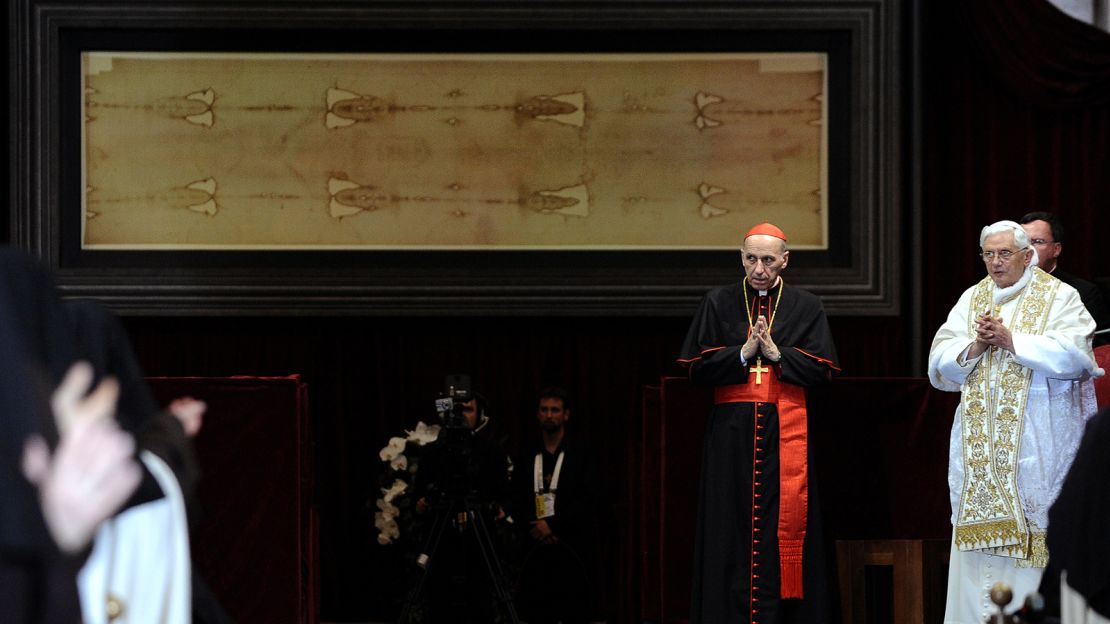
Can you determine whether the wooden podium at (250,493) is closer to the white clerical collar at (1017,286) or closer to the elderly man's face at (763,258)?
the elderly man's face at (763,258)

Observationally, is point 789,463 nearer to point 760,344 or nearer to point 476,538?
point 760,344

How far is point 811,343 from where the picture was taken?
5.99m

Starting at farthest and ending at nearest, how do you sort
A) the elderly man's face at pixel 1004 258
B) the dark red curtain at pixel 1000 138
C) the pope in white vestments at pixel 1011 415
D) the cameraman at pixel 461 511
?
the dark red curtain at pixel 1000 138 → the cameraman at pixel 461 511 → the elderly man's face at pixel 1004 258 → the pope in white vestments at pixel 1011 415

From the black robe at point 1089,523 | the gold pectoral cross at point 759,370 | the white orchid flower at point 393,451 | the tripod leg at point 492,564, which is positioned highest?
the gold pectoral cross at point 759,370

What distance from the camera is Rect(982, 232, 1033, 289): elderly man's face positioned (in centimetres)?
545

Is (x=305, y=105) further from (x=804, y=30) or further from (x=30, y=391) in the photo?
(x=30, y=391)

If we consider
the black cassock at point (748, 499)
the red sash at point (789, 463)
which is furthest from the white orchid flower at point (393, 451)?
the red sash at point (789, 463)

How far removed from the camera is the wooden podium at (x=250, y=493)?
18.5ft

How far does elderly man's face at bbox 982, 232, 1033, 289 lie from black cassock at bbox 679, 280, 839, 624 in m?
0.82

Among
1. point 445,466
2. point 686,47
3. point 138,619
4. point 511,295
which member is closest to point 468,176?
point 511,295

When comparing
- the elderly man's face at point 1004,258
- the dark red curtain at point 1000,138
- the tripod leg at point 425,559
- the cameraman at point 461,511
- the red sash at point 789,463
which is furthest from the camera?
the dark red curtain at point 1000,138

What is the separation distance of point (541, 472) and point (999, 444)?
2690 mm

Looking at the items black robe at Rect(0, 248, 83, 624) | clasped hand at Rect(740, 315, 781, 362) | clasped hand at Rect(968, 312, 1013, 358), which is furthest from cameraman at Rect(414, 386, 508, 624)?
black robe at Rect(0, 248, 83, 624)

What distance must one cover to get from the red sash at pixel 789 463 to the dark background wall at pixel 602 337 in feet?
6.67
